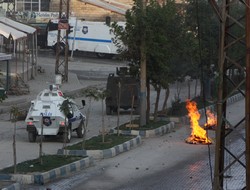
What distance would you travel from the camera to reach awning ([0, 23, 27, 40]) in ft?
121

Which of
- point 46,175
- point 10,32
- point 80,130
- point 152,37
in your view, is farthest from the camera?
point 10,32

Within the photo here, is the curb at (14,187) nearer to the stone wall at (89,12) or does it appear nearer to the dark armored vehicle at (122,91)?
the dark armored vehicle at (122,91)

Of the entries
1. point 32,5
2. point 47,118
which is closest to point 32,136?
point 47,118

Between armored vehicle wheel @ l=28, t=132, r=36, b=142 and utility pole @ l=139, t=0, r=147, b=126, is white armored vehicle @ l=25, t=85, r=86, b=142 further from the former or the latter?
utility pole @ l=139, t=0, r=147, b=126

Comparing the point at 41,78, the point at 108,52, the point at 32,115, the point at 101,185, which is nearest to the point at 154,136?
the point at 32,115

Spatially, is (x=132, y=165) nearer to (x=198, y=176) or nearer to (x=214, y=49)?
(x=198, y=176)

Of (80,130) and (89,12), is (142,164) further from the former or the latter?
(89,12)

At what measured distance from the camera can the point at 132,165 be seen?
19.3m

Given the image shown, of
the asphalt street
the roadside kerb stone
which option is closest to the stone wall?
the asphalt street

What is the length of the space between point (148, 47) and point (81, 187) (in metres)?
10.2

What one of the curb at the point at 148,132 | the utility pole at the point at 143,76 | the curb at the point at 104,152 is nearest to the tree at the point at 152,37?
the utility pole at the point at 143,76

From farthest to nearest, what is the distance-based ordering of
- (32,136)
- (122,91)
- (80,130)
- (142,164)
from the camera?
(122,91), (80,130), (32,136), (142,164)

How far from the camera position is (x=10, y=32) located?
124 ft

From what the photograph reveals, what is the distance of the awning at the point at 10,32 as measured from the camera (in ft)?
121
